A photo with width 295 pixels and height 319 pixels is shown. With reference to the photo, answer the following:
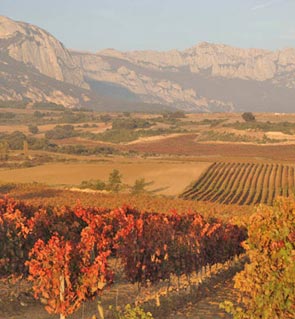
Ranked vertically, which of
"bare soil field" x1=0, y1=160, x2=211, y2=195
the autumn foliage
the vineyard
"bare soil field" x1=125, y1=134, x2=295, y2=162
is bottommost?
"bare soil field" x1=0, y1=160, x2=211, y2=195

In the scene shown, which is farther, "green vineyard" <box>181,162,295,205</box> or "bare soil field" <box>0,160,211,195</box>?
"bare soil field" <box>0,160,211,195</box>

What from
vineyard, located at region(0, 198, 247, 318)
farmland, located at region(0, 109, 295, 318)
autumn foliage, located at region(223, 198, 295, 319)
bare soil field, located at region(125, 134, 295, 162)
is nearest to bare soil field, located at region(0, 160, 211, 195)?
farmland, located at region(0, 109, 295, 318)

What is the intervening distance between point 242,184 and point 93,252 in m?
72.5

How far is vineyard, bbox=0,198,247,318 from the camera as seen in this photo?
1894 centimetres

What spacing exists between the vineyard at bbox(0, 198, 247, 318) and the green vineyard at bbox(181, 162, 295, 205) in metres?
44.2

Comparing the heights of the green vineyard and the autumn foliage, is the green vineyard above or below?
below

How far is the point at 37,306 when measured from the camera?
24375mm

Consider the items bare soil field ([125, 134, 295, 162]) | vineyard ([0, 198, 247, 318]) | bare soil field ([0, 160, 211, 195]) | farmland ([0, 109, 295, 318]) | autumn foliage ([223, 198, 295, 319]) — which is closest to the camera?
autumn foliage ([223, 198, 295, 319])

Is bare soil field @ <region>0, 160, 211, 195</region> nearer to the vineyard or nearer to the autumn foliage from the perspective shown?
the vineyard

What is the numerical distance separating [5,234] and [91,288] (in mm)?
8592

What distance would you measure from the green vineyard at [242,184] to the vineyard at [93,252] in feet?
145

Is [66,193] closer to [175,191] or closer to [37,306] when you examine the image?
[175,191]

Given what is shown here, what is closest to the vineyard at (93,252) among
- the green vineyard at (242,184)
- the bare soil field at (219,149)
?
the green vineyard at (242,184)

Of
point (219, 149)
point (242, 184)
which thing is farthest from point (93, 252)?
point (219, 149)
